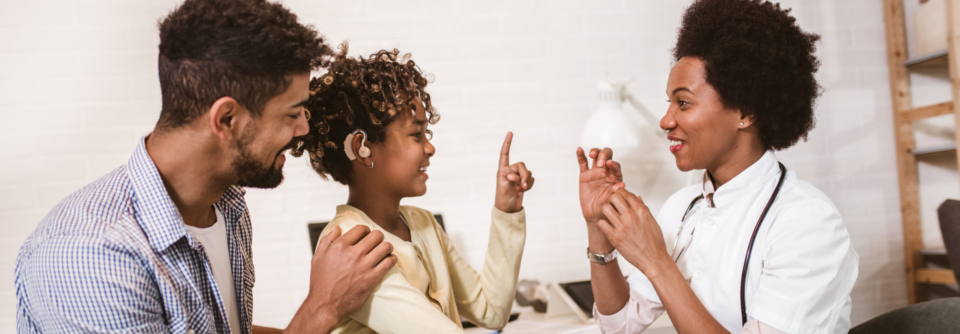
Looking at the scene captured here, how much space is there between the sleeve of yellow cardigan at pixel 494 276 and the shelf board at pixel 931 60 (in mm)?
2231

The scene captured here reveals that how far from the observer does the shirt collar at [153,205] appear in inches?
39.6

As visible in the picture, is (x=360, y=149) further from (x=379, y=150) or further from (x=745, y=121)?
(x=745, y=121)

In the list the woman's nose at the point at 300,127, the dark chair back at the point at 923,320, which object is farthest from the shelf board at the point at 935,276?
the woman's nose at the point at 300,127

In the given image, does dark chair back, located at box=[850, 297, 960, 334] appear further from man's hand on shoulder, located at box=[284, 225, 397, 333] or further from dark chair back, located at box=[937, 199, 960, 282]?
man's hand on shoulder, located at box=[284, 225, 397, 333]

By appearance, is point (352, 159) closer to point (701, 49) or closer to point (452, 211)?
point (701, 49)

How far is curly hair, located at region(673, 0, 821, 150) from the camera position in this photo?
1376 millimetres

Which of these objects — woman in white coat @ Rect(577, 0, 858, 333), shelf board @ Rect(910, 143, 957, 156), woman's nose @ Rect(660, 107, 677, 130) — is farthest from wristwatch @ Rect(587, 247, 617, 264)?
shelf board @ Rect(910, 143, 957, 156)

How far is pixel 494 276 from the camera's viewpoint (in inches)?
60.2

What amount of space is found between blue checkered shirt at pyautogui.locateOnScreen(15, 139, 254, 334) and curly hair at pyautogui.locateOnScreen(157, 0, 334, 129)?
141mm

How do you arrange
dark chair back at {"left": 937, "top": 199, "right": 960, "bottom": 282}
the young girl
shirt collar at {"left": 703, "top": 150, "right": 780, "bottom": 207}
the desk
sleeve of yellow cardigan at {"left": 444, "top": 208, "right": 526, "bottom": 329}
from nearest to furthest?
the young girl, shirt collar at {"left": 703, "top": 150, "right": 780, "bottom": 207}, sleeve of yellow cardigan at {"left": 444, "top": 208, "right": 526, "bottom": 329}, the desk, dark chair back at {"left": 937, "top": 199, "right": 960, "bottom": 282}

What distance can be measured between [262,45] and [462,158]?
1.55 meters

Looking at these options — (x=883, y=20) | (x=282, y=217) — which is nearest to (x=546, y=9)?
(x=282, y=217)

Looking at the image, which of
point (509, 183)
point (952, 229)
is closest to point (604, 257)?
point (509, 183)

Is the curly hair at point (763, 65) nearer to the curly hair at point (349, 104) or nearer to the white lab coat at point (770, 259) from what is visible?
the white lab coat at point (770, 259)
